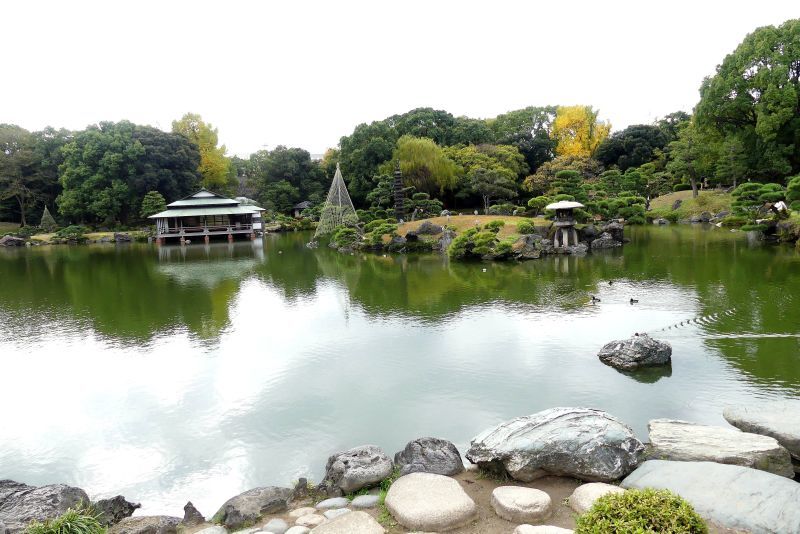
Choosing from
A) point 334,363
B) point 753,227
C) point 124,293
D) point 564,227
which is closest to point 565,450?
Result: point 334,363

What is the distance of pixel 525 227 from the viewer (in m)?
A: 23.8

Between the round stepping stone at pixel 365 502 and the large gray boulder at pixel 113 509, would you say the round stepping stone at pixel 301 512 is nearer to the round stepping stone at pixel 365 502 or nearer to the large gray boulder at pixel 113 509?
the round stepping stone at pixel 365 502

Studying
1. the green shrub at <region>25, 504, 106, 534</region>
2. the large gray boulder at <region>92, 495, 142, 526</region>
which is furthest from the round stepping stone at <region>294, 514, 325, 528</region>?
the large gray boulder at <region>92, 495, 142, 526</region>

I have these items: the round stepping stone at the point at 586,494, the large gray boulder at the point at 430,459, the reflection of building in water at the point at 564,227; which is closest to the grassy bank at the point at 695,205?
the reflection of building in water at the point at 564,227

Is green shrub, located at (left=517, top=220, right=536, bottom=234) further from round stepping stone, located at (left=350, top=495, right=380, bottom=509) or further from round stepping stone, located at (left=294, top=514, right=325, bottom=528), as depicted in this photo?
round stepping stone, located at (left=294, top=514, right=325, bottom=528)

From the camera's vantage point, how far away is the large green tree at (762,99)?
2773 cm

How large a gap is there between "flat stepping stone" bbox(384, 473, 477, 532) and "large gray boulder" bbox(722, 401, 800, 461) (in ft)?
10.1

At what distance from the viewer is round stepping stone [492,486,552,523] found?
424 centimetres

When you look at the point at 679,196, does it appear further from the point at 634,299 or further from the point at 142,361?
the point at 142,361

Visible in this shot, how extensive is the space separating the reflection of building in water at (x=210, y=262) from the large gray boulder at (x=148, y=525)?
575 inches

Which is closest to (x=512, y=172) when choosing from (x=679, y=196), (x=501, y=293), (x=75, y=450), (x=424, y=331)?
(x=679, y=196)

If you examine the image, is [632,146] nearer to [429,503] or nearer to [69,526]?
[429,503]

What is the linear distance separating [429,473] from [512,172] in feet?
115

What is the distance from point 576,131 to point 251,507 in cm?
4852
